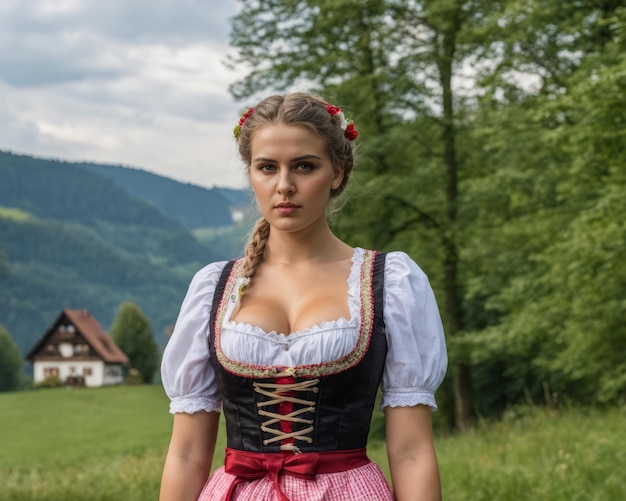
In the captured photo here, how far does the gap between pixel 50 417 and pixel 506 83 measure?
28501mm

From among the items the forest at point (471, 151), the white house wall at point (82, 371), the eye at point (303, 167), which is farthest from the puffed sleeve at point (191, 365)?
the white house wall at point (82, 371)

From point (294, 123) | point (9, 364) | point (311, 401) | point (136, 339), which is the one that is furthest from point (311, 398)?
point (9, 364)

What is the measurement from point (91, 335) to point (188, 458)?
6516cm

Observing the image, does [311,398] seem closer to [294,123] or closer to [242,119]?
[294,123]

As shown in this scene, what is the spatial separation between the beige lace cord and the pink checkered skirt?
0.09m

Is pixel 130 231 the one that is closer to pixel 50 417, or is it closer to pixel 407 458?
pixel 50 417

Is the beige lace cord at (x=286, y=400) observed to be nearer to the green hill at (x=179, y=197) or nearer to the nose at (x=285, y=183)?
the nose at (x=285, y=183)

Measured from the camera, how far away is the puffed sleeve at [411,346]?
7.94 feet

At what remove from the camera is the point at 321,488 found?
234cm

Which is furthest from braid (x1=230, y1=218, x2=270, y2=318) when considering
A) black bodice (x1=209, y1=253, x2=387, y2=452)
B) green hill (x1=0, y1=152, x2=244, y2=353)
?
green hill (x1=0, y1=152, x2=244, y2=353)

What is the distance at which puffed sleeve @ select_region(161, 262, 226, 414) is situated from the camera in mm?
2500

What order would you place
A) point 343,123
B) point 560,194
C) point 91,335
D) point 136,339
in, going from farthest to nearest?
point 91,335
point 136,339
point 560,194
point 343,123

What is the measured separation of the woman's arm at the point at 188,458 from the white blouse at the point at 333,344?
0.04 metres

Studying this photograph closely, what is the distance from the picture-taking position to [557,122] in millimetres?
16516
